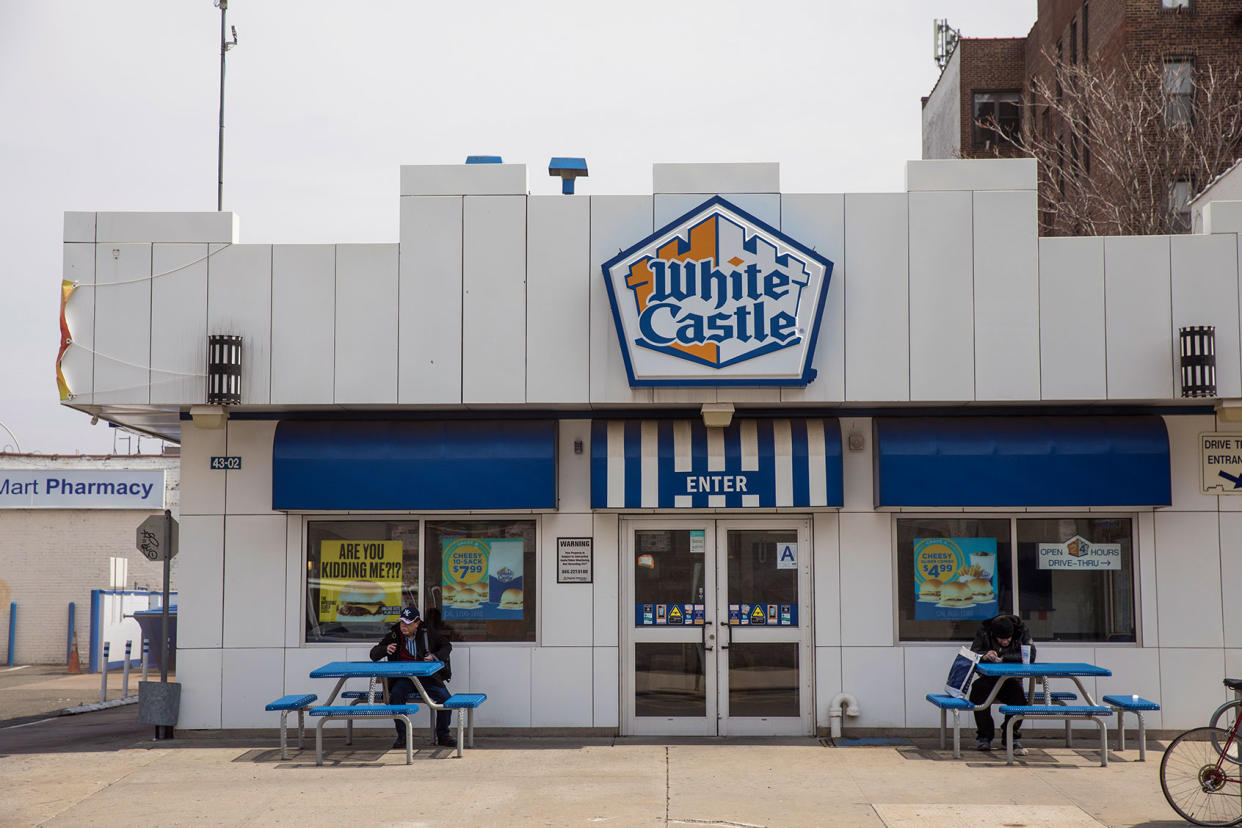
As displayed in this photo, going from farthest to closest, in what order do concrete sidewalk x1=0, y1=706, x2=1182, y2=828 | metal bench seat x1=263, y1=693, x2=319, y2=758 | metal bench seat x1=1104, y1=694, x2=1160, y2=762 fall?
metal bench seat x1=263, y1=693, x2=319, y2=758 → metal bench seat x1=1104, y1=694, x2=1160, y2=762 → concrete sidewalk x1=0, y1=706, x2=1182, y2=828

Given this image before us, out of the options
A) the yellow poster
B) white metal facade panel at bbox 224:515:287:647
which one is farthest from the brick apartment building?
white metal facade panel at bbox 224:515:287:647

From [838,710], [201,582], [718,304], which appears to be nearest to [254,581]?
[201,582]

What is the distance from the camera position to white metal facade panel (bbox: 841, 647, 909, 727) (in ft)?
42.1

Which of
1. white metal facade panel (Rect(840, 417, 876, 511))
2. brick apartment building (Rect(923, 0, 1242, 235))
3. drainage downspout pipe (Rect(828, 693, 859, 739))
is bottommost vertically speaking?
drainage downspout pipe (Rect(828, 693, 859, 739))

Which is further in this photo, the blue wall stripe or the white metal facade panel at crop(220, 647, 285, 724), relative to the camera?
the white metal facade panel at crop(220, 647, 285, 724)

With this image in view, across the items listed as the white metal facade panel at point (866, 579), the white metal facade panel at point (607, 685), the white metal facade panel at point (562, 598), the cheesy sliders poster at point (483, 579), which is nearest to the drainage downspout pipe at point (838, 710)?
the white metal facade panel at point (866, 579)

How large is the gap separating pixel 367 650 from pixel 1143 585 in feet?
28.4

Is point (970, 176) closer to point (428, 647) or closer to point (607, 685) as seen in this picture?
point (607, 685)

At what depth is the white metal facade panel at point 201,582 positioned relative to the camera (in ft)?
42.9

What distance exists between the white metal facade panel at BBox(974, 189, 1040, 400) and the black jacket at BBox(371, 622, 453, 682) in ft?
20.8

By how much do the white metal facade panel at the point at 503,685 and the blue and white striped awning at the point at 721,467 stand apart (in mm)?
1971

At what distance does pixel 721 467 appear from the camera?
12812 mm

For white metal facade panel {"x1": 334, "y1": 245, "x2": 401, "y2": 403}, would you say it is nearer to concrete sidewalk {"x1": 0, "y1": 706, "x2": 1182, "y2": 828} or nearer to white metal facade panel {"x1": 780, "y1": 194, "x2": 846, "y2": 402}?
concrete sidewalk {"x1": 0, "y1": 706, "x2": 1182, "y2": 828}

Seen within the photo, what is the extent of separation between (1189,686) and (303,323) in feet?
34.1
